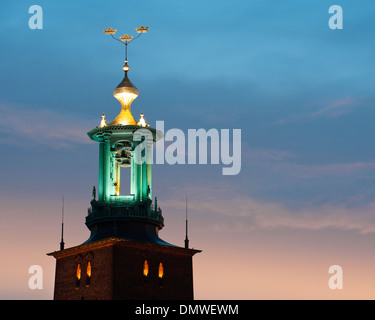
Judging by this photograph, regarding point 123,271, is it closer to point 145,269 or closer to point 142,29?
point 145,269

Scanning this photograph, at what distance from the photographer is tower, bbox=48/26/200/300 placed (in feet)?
412

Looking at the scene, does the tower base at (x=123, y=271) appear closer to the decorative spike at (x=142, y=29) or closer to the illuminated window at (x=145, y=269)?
the illuminated window at (x=145, y=269)

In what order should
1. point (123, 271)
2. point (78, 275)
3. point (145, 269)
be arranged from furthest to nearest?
1. point (78, 275)
2. point (145, 269)
3. point (123, 271)

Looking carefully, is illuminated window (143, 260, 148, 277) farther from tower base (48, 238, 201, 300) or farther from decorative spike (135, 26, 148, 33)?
decorative spike (135, 26, 148, 33)

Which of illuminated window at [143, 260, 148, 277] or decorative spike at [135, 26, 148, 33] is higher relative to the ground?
decorative spike at [135, 26, 148, 33]

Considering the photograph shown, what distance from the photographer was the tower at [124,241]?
126 meters

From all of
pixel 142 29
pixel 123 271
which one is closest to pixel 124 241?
pixel 123 271

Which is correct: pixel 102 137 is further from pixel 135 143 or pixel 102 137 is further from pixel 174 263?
pixel 174 263

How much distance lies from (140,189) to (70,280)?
1048 cm

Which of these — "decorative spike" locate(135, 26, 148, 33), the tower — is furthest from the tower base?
"decorative spike" locate(135, 26, 148, 33)

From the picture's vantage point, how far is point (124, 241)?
125 meters

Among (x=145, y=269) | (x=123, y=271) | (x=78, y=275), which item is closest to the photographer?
Answer: (x=123, y=271)
